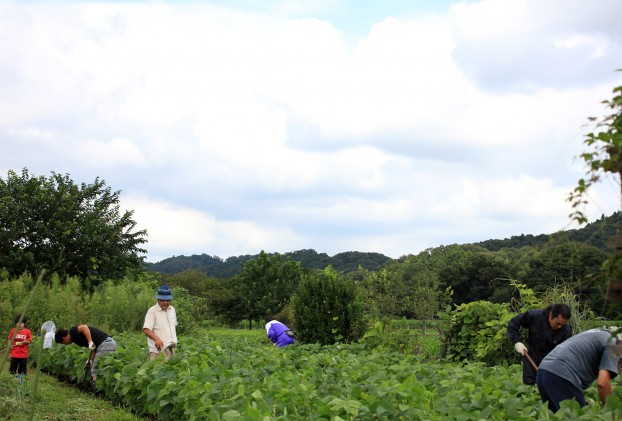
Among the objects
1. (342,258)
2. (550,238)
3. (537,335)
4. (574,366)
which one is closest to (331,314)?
(537,335)

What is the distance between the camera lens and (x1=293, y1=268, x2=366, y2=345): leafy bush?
623 inches

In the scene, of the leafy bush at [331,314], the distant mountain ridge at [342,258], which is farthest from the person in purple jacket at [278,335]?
the distant mountain ridge at [342,258]

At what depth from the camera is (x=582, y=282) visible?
3.76m

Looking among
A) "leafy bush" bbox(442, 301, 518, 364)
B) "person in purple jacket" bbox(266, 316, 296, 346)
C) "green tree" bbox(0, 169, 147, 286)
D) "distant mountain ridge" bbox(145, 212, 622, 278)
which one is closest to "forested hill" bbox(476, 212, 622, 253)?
"distant mountain ridge" bbox(145, 212, 622, 278)

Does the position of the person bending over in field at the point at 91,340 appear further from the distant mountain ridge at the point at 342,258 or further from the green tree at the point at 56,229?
the green tree at the point at 56,229

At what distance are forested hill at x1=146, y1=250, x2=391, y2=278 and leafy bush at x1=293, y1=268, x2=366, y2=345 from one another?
41526 mm

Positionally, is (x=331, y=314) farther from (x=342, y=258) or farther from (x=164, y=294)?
(x=342, y=258)

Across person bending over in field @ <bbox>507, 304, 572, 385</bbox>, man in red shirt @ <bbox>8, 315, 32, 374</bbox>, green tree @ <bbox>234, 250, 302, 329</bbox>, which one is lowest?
man in red shirt @ <bbox>8, 315, 32, 374</bbox>

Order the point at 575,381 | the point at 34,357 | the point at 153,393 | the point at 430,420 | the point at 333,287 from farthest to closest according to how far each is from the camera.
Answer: the point at 333,287 → the point at 34,357 → the point at 153,393 → the point at 575,381 → the point at 430,420

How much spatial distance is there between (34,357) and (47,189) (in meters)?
12.7

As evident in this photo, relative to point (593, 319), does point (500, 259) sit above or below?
above

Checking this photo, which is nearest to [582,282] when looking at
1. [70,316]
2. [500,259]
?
[70,316]

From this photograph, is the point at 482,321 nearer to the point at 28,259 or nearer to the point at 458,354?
the point at 458,354

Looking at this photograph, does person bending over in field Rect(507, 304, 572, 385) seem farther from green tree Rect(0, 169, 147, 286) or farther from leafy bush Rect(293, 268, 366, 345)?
green tree Rect(0, 169, 147, 286)
